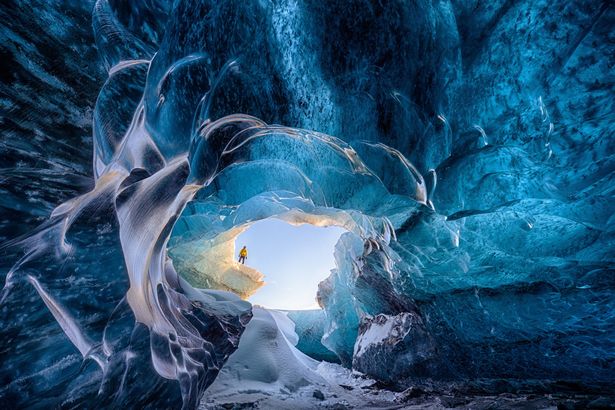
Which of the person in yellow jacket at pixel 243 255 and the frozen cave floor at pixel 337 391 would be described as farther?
the person in yellow jacket at pixel 243 255

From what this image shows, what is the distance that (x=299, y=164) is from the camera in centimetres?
487

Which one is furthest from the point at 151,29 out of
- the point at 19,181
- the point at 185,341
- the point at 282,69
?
the point at 185,341

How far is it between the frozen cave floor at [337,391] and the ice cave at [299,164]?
0.31 feet

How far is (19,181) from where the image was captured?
2.05 meters

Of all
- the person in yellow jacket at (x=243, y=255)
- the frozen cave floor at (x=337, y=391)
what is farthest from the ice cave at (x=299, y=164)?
the person in yellow jacket at (x=243, y=255)

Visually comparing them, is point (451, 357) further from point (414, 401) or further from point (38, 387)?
point (38, 387)

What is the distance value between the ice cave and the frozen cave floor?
10 cm

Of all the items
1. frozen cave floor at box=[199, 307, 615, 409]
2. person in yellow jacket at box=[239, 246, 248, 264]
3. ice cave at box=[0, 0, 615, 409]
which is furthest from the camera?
person in yellow jacket at box=[239, 246, 248, 264]

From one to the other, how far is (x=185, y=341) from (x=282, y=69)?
13.5 feet

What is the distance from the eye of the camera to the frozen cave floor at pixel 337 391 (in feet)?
15.5

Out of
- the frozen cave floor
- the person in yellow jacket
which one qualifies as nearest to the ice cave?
the frozen cave floor

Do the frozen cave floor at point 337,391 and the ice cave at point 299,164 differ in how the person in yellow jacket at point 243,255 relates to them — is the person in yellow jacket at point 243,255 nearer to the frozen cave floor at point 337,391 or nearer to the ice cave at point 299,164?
the frozen cave floor at point 337,391

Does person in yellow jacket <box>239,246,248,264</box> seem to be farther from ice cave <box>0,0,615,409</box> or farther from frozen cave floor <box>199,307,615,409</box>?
ice cave <box>0,0,615,409</box>

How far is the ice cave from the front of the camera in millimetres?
2176
